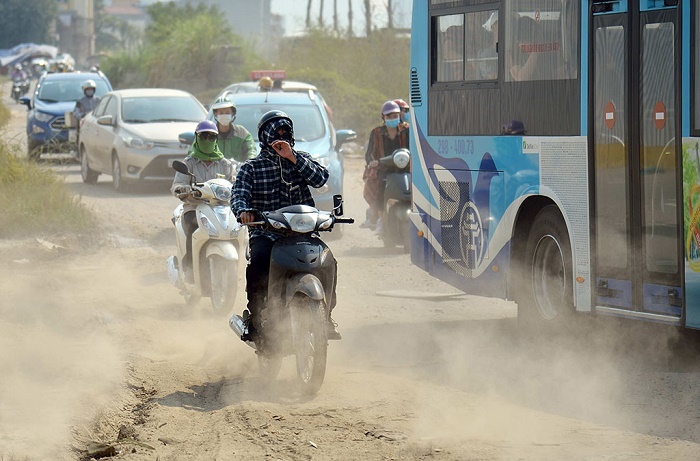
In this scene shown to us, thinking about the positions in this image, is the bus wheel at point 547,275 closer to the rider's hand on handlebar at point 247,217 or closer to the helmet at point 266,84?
the rider's hand on handlebar at point 247,217

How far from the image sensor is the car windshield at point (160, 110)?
23875 mm

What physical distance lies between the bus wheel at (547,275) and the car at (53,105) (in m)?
19.2

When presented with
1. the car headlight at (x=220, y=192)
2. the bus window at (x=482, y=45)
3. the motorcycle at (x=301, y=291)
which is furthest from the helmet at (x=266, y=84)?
the motorcycle at (x=301, y=291)

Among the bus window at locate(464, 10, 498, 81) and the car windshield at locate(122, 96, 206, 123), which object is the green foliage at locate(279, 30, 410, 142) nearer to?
the car windshield at locate(122, 96, 206, 123)

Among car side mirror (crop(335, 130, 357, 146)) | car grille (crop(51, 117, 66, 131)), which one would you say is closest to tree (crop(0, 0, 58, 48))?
car grille (crop(51, 117, 66, 131))

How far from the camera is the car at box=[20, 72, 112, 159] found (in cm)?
2953

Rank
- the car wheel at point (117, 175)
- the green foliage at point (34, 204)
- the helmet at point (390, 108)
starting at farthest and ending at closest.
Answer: the car wheel at point (117, 175) → the green foliage at point (34, 204) → the helmet at point (390, 108)

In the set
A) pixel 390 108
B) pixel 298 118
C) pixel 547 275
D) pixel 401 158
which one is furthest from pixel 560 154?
pixel 298 118

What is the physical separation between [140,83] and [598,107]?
49523mm

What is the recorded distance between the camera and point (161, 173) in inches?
907

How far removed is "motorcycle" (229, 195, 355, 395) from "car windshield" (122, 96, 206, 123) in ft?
52.4

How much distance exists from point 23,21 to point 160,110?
116 m

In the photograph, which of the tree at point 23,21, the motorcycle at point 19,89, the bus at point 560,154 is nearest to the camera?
the bus at point 560,154

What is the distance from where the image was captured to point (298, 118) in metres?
18.8
